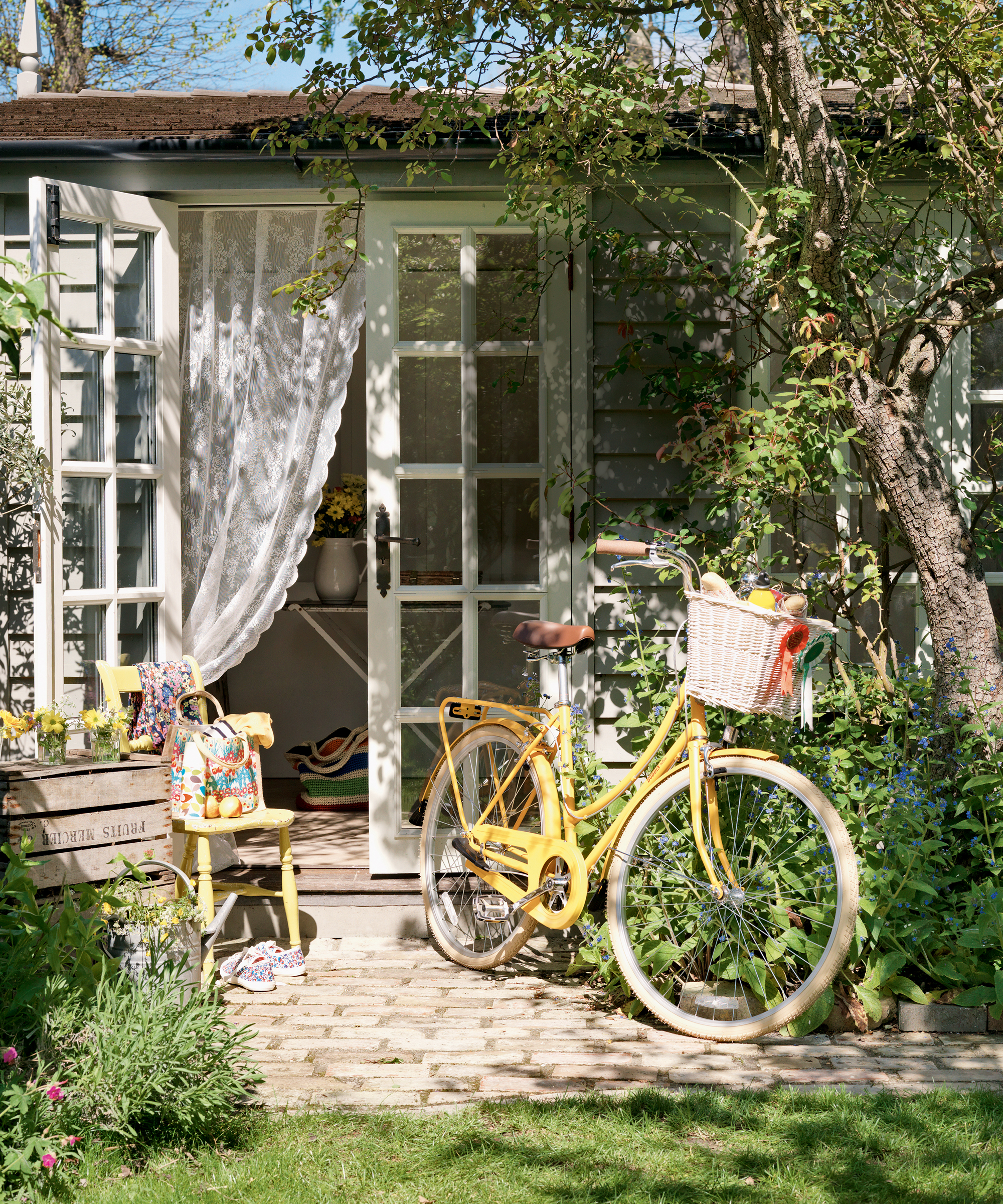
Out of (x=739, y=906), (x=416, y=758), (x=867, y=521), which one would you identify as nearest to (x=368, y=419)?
(x=416, y=758)

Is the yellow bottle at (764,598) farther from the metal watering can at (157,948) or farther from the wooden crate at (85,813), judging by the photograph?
the wooden crate at (85,813)

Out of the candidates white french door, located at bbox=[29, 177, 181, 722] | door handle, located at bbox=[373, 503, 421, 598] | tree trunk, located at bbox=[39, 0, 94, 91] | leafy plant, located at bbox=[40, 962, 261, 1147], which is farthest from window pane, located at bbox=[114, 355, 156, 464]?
tree trunk, located at bbox=[39, 0, 94, 91]

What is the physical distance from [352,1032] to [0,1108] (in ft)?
3.60

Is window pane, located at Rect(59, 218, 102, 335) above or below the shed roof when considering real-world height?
below

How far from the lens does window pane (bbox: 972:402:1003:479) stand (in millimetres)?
4059

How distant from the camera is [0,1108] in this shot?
2.12m

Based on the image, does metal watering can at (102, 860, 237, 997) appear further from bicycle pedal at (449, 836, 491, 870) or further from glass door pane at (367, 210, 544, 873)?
glass door pane at (367, 210, 544, 873)

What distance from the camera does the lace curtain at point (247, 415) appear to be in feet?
13.7

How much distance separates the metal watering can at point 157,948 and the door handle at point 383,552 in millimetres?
1313

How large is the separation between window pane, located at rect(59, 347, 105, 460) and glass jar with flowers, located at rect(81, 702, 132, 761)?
Result: 983 mm

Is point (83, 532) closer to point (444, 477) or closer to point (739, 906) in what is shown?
point (444, 477)

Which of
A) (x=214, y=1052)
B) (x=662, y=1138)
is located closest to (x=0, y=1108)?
(x=214, y=1052)

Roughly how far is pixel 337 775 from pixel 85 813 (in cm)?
236

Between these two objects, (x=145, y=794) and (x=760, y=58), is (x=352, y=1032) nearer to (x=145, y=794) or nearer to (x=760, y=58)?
(x=145, y=794)
